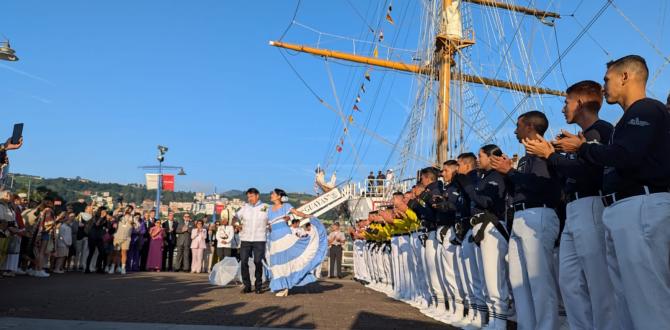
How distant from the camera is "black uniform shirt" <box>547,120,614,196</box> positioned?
3.85m

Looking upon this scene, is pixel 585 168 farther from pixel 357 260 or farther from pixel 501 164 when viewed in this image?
pixel 357 260

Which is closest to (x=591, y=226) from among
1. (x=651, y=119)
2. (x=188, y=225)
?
(x=651, y=119)

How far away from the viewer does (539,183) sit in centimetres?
460

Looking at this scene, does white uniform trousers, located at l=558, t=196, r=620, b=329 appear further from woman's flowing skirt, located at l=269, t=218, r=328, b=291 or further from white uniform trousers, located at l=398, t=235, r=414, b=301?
woman's flowing skirt, located at l=269, t=218, r=328, b=291

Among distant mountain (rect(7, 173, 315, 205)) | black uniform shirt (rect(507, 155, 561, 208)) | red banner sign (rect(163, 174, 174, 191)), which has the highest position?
distant mountain (rect(7, 173, 315, 205))

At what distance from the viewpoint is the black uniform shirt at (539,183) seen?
4.60 meters

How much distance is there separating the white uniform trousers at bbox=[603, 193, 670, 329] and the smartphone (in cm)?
812

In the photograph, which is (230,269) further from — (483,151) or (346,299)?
(483,151)

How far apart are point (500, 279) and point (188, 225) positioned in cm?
1457

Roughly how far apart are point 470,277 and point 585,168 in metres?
3.09

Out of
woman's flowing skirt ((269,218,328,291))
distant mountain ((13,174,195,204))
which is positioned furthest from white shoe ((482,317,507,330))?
distant mountain ((13,174,195,204))

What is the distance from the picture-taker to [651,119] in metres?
3.19

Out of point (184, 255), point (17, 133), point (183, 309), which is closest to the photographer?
point (183, 309)

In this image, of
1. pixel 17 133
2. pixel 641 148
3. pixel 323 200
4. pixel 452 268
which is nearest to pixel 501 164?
pixel 641 148
